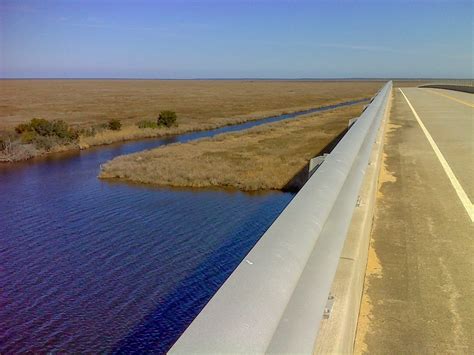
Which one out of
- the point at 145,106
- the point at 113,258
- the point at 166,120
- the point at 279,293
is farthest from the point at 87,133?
the point at 279,293

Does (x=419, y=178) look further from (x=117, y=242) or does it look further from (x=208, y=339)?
(x=117, y=242)

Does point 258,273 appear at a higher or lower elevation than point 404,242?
higher

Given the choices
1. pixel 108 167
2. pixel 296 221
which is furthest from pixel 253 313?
pixel 108 167

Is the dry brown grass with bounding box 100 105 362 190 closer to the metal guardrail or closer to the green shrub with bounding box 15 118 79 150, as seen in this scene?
the green shrub with bounding box 15 118 79 150

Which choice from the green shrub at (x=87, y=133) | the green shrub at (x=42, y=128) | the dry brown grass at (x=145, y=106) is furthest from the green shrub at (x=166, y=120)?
the green shrub at (x=42, y=128)

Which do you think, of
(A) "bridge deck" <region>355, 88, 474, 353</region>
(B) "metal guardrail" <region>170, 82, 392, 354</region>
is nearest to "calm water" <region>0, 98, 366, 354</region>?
(A) "bridge deck" <region>355, 88, 474, 353</region>

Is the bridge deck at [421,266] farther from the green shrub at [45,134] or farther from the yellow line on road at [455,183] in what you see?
the green shrub at [45,134]

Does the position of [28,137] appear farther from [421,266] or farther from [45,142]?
[421,266]
